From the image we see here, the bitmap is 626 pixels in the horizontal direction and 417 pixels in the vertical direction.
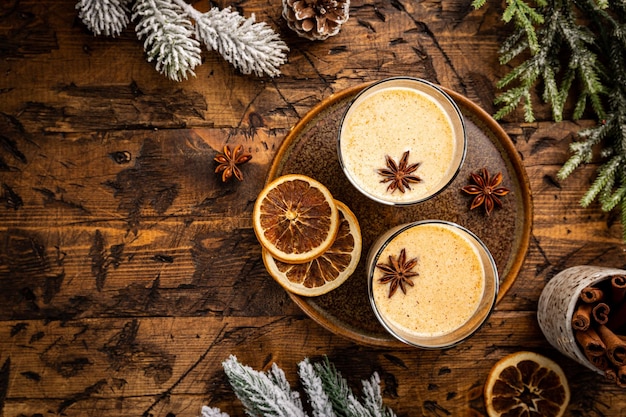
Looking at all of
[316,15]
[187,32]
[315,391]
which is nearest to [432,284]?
[315,391]

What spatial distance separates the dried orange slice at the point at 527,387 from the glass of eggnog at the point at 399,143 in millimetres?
811

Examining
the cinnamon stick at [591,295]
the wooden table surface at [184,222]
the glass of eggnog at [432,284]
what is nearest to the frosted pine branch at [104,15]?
the wooden table surface at [184,222]

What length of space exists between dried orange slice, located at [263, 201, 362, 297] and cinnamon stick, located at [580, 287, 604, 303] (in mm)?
773

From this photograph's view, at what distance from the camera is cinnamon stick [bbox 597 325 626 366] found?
1718mm

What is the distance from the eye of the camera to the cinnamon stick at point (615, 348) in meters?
1.72

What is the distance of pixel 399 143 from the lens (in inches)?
70.8

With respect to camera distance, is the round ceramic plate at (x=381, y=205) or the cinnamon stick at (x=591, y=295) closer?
the cinnamon stick at (x=591, y=295)

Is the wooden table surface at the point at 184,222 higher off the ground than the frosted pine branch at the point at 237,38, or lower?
lower

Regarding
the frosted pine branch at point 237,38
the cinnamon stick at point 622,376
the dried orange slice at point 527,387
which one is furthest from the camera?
the dried orange slice at point 527,387

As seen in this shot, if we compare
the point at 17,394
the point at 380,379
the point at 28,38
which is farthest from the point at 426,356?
the point at 28,38

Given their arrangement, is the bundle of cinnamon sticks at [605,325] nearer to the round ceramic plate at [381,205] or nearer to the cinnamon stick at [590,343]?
the cinnamon stick at [590,343]

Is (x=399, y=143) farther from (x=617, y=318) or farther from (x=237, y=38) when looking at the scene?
(x=617, y=318)

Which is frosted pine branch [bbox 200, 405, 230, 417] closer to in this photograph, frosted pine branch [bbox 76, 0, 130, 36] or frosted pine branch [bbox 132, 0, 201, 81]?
frosted pine branch [bbox 132, 0, 201, 81]

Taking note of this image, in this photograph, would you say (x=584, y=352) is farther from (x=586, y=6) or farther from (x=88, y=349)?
(x=88, y=349)
